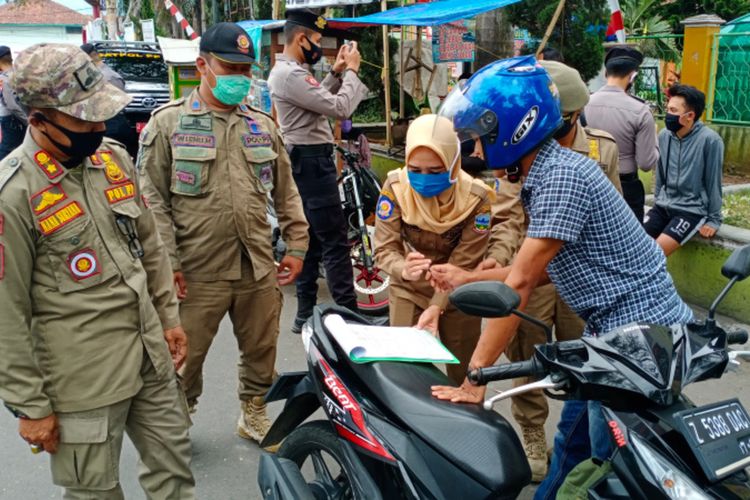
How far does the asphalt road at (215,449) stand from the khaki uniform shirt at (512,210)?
1.11 metres

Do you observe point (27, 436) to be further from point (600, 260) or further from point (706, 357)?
point (706, 357)

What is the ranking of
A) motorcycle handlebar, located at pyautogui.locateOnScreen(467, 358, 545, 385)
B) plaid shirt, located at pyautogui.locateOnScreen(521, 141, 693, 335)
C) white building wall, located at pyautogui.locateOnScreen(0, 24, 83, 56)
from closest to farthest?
motorcycle handlebar, located at pyautogui.locateOnScreen(467, 358, 545, 385) → plaid shirt, located at pyautogui.locateOnScreen(521, 141, 693, 335) → white building wall, located at pyautogui.locateOnScreen(0, 24, 83, 56)

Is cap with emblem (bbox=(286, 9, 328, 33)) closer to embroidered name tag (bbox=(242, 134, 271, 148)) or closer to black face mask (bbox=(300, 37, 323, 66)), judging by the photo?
black face mask (bbox=(300, 37, 323, 66))

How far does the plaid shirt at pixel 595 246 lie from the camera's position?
2.09 meters

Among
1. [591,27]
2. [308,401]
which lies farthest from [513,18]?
[308,401]

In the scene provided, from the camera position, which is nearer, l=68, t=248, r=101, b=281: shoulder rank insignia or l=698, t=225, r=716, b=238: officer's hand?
l=68, t=248, r=101, b=281: shoulder rank insignia

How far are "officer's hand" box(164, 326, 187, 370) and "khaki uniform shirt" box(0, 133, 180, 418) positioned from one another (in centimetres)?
17

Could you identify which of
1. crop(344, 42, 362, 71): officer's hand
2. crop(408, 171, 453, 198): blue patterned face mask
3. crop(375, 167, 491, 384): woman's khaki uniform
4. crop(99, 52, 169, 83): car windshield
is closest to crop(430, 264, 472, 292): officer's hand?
crop(375, 167, 491, 384): woman's khaki uniform

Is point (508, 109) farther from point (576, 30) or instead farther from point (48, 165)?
point (576, 30)

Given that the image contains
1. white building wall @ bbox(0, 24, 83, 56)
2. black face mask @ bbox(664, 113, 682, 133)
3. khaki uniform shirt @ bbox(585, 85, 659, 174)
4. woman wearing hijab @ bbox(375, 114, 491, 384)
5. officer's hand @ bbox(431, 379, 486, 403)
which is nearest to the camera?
officer's hand @ bbox(431, 379, 486, 403)

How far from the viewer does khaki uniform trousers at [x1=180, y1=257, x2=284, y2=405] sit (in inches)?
134

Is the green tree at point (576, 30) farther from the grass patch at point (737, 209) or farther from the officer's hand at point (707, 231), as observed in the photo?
the officer's hand at point (707, 231)

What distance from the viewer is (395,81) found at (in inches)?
505

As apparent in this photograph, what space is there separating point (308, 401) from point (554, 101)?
147 cm
